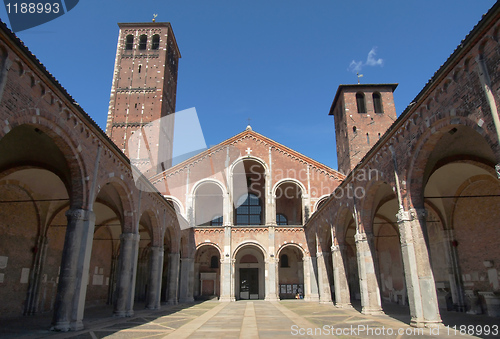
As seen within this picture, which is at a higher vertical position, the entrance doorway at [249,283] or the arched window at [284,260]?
the arched window at [284,260]

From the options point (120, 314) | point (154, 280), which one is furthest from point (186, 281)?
point (120, 314)

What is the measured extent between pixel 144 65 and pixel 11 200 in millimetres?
28386

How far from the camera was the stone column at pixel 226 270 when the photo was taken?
24.3 m

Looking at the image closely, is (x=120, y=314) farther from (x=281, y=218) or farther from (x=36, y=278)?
(x=281, y=218)

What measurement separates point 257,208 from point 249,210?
2.43 ft

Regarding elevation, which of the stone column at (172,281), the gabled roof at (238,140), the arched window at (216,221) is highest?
the gabled roof at (238,140)

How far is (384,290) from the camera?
886 inches

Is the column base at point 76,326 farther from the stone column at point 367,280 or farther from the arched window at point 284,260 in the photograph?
the arched window at point 284,260

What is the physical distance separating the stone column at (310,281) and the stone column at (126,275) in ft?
45.4

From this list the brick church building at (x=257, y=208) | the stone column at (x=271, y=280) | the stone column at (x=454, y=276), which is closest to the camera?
the brick church building at (x=257, y=208)

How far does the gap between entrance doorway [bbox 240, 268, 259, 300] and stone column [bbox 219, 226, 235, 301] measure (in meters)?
4.17

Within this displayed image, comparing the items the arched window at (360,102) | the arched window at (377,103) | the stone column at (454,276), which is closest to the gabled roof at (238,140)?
the arched window at (360,102)

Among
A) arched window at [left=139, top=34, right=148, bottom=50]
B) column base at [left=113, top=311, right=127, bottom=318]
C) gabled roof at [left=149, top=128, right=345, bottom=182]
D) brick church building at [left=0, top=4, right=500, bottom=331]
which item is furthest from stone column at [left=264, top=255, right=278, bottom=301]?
arched window at [left=139, top=34, right=148, bottom=50]

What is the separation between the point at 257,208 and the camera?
3069 centimetres
